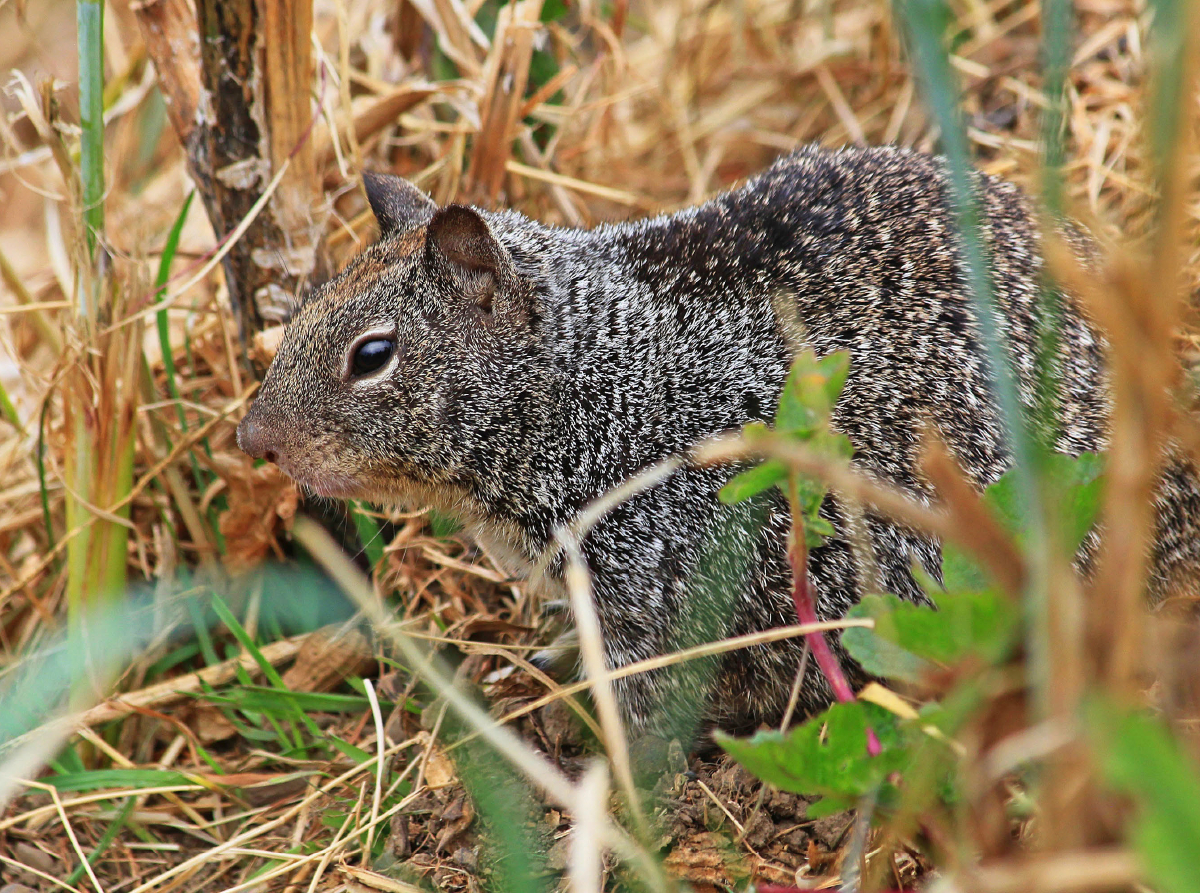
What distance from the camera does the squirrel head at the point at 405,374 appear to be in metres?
3.15

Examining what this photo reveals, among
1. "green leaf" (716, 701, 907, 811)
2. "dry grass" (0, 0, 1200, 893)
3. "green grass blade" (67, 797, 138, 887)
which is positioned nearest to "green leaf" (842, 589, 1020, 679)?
"green leaf" (716, 701, 907, 811)

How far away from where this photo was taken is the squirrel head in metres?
3.15

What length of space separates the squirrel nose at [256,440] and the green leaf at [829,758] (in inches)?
69.3

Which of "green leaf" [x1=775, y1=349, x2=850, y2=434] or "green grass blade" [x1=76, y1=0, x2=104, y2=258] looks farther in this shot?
"green grass blade" [x1=76, y1=0, x2=104, y2=258]

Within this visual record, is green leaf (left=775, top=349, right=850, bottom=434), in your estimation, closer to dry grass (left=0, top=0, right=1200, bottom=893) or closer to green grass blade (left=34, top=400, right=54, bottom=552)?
dry grass (left=0, top=0, right=1200, bottom=893)

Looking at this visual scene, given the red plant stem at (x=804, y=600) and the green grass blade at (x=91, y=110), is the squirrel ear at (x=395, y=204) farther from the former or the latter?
the red plant stem at (x=804, y=600)

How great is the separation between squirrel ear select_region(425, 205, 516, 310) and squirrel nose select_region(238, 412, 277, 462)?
0.69m

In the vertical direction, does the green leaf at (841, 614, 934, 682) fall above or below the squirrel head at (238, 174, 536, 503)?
below

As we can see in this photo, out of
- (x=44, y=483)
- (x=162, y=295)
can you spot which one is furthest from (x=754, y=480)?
(x=162, y=295)

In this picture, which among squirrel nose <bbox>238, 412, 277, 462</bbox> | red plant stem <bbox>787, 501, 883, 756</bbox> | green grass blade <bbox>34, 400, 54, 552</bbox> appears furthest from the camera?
green grass blade <bbox>34, 400, 54, 552</bbox>

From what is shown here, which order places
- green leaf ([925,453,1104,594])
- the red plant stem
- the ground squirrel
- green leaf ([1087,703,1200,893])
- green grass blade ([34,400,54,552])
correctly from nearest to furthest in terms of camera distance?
green leaf ([1087,703,1200,893])
green leaf ([925,453,1104,594])
the red plant stem
the ground squirrel
green grass blade ([34,400,54,552])

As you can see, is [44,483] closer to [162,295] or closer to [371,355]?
[162,295]

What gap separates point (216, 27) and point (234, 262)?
0.79 metres

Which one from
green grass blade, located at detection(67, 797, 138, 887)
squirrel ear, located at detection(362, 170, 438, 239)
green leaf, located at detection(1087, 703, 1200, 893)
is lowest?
green grass blade, located at detection(67, 797, 138, 887)
